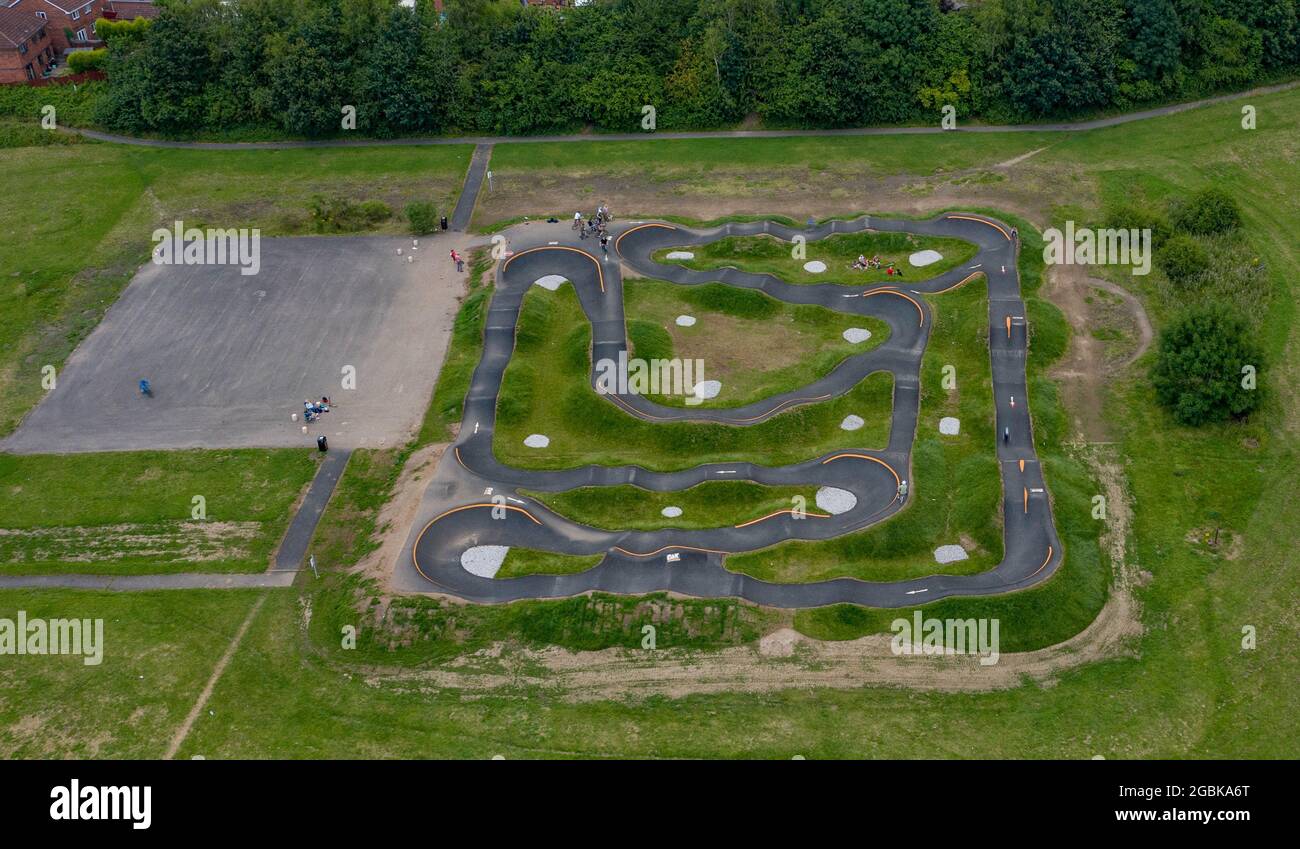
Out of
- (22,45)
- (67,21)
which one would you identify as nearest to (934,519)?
(22,45)

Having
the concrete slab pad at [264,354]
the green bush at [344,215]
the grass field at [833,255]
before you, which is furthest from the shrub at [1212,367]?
the green bush at [344,215]

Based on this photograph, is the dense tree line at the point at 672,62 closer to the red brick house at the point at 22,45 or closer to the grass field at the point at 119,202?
the grass field at the point at 119,202

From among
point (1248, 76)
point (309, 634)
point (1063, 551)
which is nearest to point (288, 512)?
point (309, 634)

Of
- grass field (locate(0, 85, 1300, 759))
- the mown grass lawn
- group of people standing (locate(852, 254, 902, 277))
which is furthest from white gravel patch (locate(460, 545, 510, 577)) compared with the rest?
group of people standing (locate(852, 254, 902, 277))

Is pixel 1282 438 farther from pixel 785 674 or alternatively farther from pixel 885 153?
pixel 885 153

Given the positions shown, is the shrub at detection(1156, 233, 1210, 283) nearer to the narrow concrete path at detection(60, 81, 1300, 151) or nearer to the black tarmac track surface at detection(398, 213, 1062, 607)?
the black tarmac track surface at detection(398, 213, 1062, 607)
